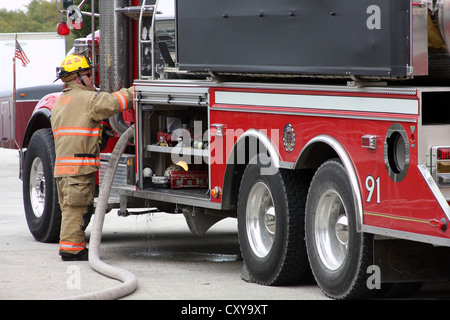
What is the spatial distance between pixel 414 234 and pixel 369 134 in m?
0.72

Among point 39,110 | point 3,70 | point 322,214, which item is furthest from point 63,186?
point 3,70

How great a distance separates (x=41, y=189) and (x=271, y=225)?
12.2ft

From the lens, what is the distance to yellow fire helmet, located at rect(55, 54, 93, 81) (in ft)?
30.1

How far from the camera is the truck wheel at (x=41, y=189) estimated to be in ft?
33.1

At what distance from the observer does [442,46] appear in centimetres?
620

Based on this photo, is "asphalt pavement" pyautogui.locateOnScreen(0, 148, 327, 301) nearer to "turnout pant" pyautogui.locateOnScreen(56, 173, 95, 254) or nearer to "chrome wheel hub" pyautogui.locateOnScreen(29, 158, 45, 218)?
"turnout pant" pyautogui.locateOnScreen(56, 173, 95, 254)

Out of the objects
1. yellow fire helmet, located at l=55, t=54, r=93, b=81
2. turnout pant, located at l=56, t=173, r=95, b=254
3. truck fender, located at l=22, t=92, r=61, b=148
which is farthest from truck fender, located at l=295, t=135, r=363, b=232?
truck fender, located at l=22, t=92, r=61, b=148

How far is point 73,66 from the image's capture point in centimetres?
920

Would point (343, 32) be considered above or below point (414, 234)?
above

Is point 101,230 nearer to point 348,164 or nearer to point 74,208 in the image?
point 74,208

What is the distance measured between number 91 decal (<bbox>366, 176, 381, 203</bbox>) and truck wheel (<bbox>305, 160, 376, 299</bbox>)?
209 millimetres

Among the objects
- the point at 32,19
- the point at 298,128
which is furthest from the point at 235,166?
the point at 32,19

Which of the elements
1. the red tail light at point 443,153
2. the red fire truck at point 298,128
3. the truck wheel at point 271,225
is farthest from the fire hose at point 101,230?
the red tail light at point 443,153
